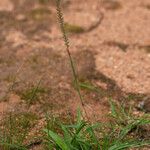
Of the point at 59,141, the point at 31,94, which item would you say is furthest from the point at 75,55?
the point at 59,141

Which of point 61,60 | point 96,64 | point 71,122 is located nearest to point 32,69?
point 61,60

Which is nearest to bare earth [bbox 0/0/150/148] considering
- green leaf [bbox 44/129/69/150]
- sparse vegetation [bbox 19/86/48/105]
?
sparse vegetation [bbox 19/86/48/105]

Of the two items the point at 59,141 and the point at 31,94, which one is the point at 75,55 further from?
the point at 59,141

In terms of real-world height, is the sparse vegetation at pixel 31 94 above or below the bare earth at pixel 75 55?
below

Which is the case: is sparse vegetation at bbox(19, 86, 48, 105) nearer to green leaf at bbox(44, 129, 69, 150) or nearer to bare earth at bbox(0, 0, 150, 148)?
bare earth at bbox(0, 0, 150, 148)

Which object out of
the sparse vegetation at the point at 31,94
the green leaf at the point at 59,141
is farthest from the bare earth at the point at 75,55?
the green leaf at the point at 59,141

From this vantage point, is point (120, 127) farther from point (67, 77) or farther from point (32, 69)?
point (32, 69)

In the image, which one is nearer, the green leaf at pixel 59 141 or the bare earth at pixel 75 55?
the green leaf at pixel 59 141

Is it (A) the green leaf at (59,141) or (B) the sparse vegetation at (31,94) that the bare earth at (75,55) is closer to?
(B) the sparse vegetation at (31,94)
